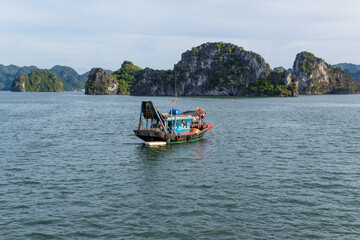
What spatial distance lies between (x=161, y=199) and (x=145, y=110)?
917 inches

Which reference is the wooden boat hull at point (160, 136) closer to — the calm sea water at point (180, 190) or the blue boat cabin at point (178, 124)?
the blue boat cabin at point (178, 124)

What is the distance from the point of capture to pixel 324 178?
2991 cm

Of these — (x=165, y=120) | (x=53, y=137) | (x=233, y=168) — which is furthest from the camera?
(x=53, y=137)

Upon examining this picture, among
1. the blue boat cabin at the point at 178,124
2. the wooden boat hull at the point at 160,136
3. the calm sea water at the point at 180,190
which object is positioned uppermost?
the blue boat cabin at the point at 178,124

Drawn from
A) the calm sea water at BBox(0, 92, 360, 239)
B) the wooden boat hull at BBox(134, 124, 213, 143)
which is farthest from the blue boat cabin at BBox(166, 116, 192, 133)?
the calm sea water at BBox(0, 92, 360, 239)

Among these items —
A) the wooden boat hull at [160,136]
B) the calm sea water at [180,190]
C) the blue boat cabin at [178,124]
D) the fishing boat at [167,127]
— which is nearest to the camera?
the calm sea water at [180,190]

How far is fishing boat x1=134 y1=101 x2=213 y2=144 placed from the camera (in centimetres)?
4556

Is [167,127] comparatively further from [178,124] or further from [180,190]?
[180,190]

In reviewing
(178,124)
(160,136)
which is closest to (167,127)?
(178,124)

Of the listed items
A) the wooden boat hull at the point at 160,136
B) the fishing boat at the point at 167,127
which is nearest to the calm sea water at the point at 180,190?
the wooden boat hull at the point at 160,136

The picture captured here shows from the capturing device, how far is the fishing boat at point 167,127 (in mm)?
45562

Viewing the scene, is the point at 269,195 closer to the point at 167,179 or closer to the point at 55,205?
the point at 167,179

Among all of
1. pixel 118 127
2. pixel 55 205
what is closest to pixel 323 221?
pixel 55 205

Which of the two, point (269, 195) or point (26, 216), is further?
point (269, 195)
